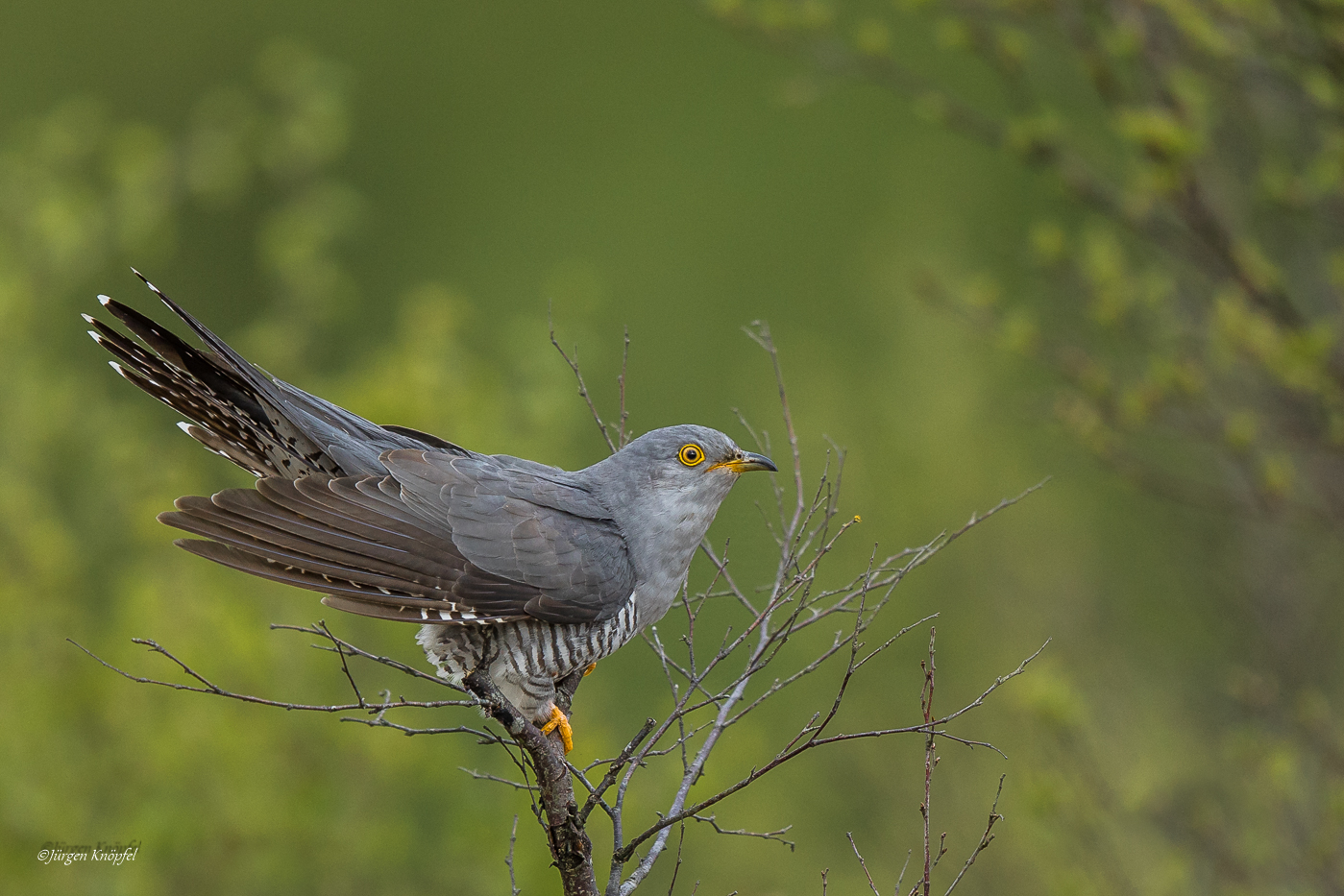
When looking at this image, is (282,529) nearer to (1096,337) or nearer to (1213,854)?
(1213,854)

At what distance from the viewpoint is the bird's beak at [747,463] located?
325 cm

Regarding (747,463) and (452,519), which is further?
(747,463)

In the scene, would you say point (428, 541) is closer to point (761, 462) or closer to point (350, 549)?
point (350, 549)

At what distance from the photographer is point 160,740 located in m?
4.82

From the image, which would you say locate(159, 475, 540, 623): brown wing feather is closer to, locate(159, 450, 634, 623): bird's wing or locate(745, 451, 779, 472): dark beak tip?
locate(159, 450, 634, 623): bird's wing

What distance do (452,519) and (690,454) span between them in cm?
65

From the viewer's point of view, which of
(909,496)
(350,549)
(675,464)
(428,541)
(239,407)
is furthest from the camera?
(909,496)

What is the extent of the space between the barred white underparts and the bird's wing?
49 millimetres

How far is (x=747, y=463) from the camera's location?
3279 millimetres

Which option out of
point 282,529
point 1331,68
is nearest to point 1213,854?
point 1331,68

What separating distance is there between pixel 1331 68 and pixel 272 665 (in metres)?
4.18

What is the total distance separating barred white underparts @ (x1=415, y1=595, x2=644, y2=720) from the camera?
2.95 metres

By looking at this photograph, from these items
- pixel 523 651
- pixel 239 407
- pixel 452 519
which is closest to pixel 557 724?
pixel 523 651

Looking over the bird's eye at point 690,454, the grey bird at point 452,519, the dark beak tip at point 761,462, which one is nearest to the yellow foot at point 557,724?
the grey bird at point 452,519
